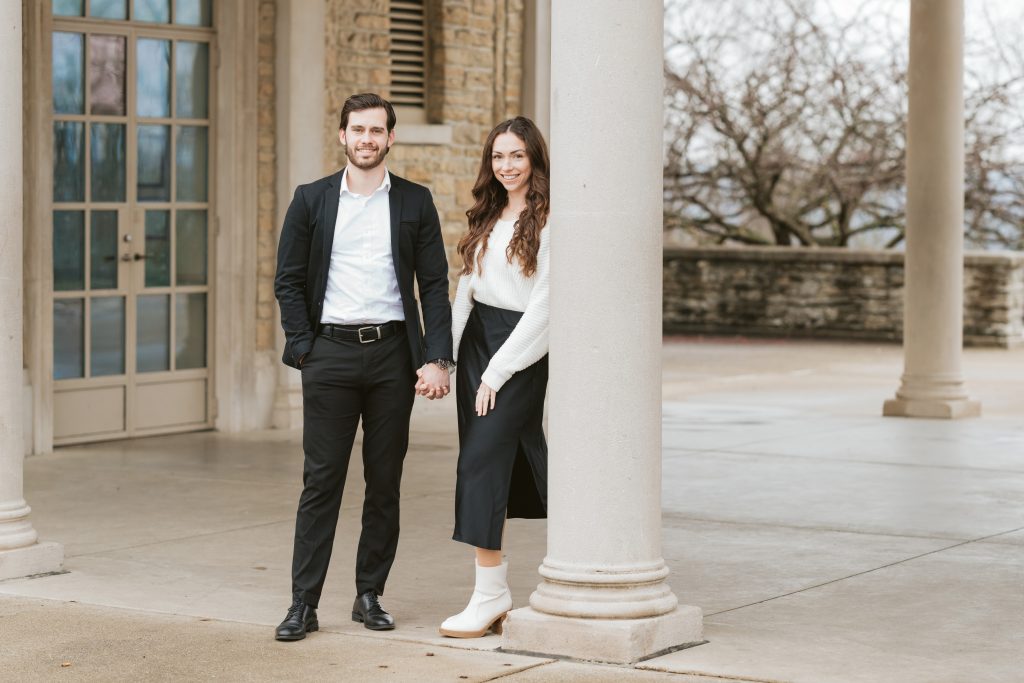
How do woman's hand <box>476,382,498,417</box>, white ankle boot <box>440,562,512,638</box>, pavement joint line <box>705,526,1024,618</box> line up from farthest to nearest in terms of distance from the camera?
pavement joint line <box>705,526,1024,618</box> < white ankle boot <box>440,562,512,638</box> < woman's hand <box>476,382,498,417</box>

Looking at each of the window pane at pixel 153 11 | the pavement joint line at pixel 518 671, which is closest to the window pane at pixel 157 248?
the window pane at pixel 153 11

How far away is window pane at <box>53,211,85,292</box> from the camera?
10938 mm

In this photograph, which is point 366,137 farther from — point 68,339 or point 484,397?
point 68,339

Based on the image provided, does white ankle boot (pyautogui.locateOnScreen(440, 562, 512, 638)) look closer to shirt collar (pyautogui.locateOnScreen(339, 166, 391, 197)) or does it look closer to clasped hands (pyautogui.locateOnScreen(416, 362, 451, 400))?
clasped hands (pyautogui.locateOnScreen(416, 362, 451, 400))

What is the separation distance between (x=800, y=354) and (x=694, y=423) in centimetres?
684

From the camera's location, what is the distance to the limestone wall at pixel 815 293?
2080 cm

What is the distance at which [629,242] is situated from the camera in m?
5.51

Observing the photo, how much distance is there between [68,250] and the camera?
11008 millimetres

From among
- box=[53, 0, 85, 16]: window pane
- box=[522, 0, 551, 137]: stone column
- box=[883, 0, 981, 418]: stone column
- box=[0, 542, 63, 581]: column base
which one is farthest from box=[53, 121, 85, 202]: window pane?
box=[883, 0, 981, 418]: stone column

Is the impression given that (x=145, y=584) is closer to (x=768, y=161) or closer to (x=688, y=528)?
(x=688, y=528)

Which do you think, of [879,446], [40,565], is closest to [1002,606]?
[40,565]

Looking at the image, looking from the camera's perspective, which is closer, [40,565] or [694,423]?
[40,565]

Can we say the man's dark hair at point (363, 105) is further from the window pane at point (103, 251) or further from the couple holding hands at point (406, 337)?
the window pane at point (103, 251)

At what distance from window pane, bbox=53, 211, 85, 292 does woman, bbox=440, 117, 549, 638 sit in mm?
5597
